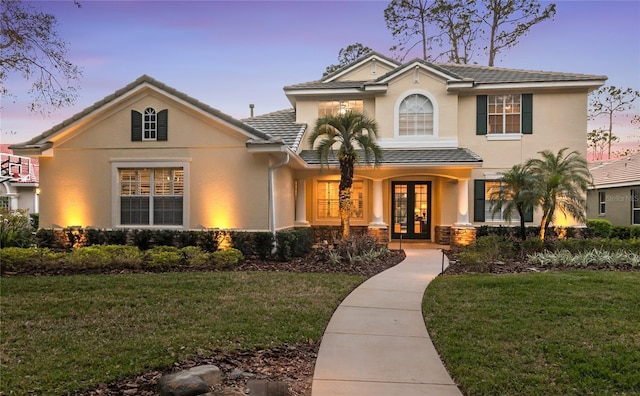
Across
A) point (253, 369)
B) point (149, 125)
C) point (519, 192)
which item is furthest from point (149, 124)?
point (519, 192)

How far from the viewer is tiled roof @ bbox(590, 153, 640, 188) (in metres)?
20.6

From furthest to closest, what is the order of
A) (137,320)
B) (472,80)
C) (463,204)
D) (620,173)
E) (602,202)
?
(602,202)
(620,173)
(472,80)
(463,204)
(137,320)

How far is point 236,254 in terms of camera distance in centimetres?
1095

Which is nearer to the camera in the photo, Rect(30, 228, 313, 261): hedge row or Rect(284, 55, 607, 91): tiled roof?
Rect(30, 228, 313, 261): hedge row

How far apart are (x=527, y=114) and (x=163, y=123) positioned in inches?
549

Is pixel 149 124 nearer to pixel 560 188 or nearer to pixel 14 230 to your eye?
pixel 14 230

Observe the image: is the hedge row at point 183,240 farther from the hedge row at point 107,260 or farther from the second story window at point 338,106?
the second story window at point 338,106

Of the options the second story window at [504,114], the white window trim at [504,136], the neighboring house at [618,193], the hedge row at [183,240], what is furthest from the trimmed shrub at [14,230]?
the neighboring house at [618,193]

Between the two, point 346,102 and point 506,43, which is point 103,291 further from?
point 506,43

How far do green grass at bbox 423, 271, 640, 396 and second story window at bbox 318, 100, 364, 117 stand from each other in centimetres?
1020

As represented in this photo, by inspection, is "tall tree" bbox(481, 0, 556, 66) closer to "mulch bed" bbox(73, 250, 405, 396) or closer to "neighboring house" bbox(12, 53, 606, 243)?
"neighboring house" bbox(12, 53, 606, 243)

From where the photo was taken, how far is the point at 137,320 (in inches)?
233

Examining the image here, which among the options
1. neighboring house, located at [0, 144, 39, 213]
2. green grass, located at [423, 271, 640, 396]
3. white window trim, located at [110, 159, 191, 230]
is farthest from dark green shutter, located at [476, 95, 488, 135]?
neighboring house, located at [0, 144, 39, 213]

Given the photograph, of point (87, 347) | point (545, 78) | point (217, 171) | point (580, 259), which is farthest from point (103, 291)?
point (545, 78)
